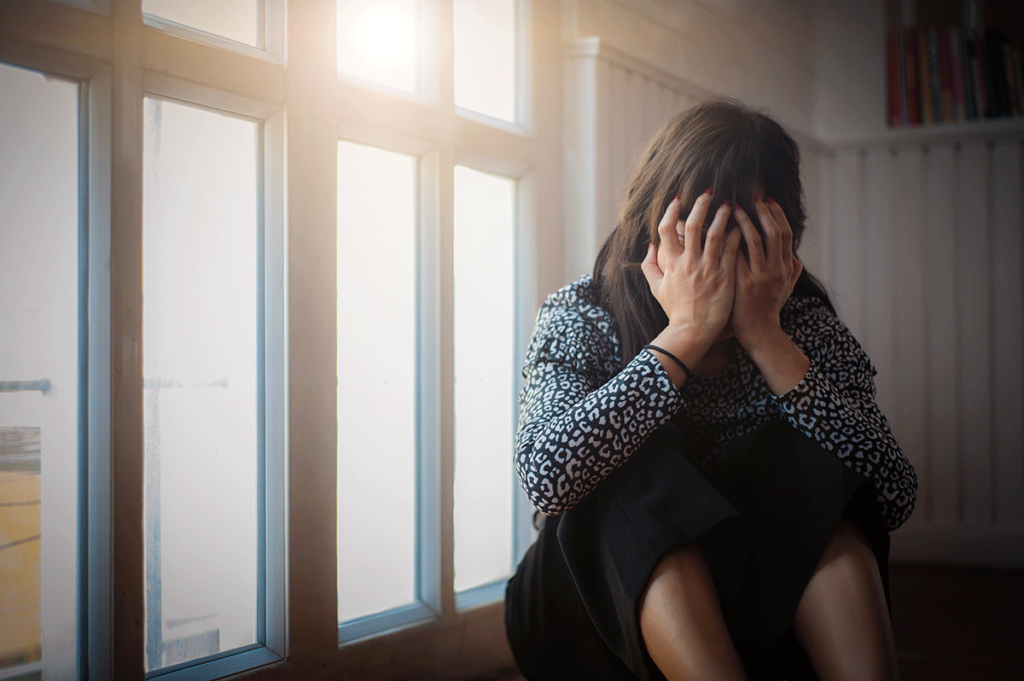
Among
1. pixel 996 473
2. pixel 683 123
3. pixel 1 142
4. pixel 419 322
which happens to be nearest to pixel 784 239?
pixel 683 123

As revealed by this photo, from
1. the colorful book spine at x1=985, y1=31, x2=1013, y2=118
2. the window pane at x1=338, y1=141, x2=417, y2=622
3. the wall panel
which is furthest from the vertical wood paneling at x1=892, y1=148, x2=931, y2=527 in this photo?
the window pane at x1=338, y1=141, x2=417, y2=622

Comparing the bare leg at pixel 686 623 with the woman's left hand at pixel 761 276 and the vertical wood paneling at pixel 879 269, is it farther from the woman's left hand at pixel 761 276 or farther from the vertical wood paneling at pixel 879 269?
the vertical wood paneling at pixel 879 269

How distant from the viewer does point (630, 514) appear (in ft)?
2.08

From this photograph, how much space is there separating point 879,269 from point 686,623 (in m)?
1.53

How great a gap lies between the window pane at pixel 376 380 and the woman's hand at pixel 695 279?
0.44 metres

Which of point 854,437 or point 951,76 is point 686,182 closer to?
point 854,437

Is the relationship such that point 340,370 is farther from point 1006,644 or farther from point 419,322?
point 1006,644

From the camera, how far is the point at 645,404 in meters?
0.68

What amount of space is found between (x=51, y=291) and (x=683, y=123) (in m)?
0.77

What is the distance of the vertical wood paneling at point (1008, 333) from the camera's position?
1.66 metres

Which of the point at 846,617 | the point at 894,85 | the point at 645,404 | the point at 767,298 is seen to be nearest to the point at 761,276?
the point at 767,298

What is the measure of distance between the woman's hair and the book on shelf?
3.87 feet

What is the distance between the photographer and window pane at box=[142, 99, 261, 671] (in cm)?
80

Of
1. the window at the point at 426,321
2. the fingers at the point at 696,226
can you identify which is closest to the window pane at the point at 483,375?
the window at the point at 426,321
